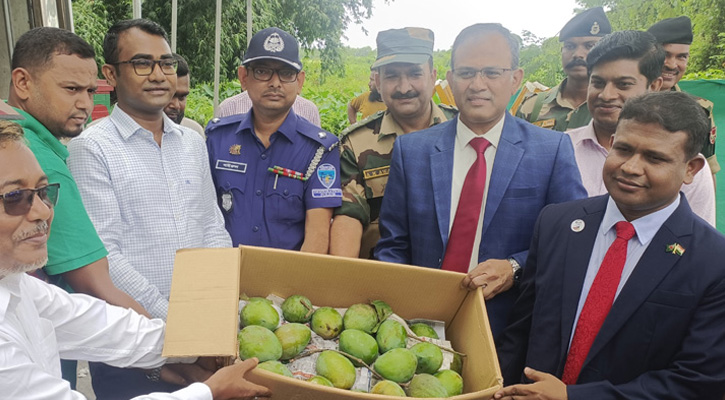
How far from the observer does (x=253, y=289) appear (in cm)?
196

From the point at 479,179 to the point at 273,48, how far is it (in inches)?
48.0

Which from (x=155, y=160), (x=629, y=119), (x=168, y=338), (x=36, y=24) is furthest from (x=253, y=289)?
(x=36, y=24)

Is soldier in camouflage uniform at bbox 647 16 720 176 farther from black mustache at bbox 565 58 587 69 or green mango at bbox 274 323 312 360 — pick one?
green mango at bbox 274 323 312 360

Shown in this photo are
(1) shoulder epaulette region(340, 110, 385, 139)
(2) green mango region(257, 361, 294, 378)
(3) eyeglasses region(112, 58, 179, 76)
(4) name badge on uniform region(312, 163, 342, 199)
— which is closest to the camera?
→ (2) green mango region(257, 361, 294, 378)

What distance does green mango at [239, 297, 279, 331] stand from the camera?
68.2 inches

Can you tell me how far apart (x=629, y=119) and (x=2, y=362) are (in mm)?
1964

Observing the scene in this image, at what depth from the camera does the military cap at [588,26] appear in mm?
3922

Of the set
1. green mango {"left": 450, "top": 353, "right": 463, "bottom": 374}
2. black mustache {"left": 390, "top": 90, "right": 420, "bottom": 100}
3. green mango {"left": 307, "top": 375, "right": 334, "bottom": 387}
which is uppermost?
black mustache {"left": 390, "top": 90, "right": 420, "bottom": 100}

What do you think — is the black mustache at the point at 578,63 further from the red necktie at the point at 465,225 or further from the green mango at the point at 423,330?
the green mango at the point at 423,330

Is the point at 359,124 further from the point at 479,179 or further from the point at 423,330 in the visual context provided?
the point at 423,330

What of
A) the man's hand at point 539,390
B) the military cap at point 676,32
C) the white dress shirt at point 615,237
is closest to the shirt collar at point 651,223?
the white dress shirt at point 615,237

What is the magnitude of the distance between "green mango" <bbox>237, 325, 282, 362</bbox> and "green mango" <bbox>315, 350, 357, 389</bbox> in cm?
13

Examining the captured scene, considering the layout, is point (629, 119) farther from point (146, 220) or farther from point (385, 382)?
point (146, 220)

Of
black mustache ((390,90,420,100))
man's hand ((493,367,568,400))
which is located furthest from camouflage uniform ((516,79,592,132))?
man's hand ((493,367,568,400))
